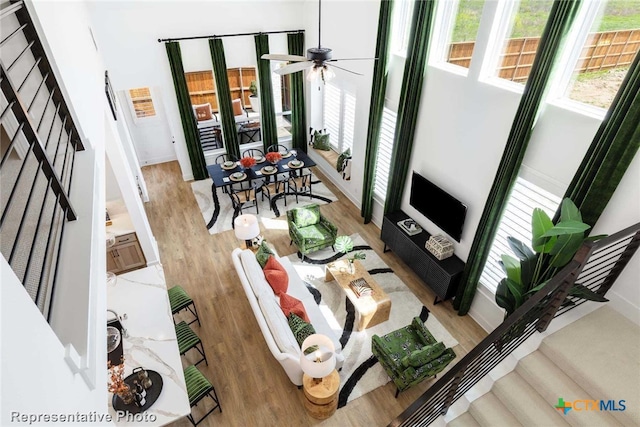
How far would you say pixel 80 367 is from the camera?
159 cm

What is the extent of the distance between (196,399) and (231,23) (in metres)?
7.87

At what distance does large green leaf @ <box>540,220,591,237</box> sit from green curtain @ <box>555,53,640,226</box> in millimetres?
456

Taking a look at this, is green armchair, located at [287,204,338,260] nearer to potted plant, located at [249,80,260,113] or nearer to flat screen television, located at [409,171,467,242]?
flat screen television, located at [409,171,467,242]

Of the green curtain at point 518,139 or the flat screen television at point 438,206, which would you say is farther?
the flat screen television at point 438,206

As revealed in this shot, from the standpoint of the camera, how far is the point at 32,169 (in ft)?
7.64

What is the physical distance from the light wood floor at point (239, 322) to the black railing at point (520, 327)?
1.76m

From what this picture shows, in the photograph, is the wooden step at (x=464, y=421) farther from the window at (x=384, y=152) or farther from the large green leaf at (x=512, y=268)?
the window at (x=384, y=152)

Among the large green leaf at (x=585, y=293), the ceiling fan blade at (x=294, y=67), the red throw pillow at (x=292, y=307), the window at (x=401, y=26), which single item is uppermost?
the window at (x=401, y=26)

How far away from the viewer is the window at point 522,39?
165 inches

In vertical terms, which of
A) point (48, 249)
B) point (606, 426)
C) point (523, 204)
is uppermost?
point (48, 249)

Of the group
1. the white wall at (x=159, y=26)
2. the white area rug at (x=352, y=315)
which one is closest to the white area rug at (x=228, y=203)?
the white area rug at (x=352, y=315)

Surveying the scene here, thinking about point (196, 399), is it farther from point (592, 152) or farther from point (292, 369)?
point (592, 152)

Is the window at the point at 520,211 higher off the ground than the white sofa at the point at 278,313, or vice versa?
the window at the point at 520,211

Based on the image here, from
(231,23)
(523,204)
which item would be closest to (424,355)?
(523,204)
